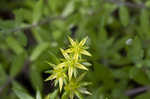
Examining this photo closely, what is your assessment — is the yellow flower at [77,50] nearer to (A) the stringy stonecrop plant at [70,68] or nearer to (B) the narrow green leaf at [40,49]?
(A) the stringy stonecrop plant at [70,68]

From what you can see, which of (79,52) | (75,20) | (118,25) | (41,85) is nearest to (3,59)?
(41,85)

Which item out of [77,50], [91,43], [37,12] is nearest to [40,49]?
[37,12]

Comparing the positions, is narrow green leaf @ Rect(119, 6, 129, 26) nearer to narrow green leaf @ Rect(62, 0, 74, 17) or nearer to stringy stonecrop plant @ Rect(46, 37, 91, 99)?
narrow green leaf @ Rect(62, 0, 74, 17)

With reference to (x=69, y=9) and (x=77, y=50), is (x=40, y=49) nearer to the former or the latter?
(x=69, y=9)

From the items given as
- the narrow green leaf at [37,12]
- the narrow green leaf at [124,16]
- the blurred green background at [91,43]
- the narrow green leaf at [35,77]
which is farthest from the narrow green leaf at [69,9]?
the narrow green leaf at [35,77]

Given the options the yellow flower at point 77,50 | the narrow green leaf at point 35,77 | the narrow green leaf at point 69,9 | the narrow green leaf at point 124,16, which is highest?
the narrow green leaf at point 69,9

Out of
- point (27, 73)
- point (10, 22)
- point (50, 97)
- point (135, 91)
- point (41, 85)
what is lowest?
point (50, 97)

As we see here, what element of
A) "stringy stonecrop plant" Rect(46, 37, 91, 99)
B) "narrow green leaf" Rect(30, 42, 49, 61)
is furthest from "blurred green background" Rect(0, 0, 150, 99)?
"stringy stonecrop plant" Rect(46, 37, 91, 99)

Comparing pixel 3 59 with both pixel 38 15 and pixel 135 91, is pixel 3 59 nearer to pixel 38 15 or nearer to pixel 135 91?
pixel 38 15
